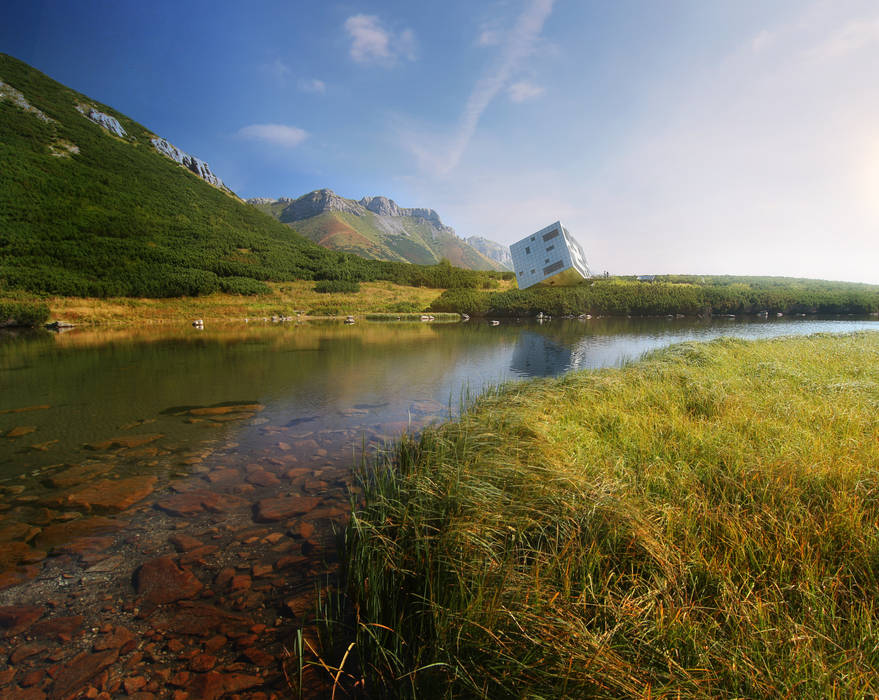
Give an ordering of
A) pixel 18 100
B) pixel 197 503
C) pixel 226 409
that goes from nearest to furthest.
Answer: pixel 197 503 < pixel 226 409 < pixel 18 100

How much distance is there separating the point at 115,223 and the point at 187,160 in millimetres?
70721

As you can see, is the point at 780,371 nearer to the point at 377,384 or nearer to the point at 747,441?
the point at 747,441

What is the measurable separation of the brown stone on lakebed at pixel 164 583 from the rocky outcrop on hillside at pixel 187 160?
140045 mm

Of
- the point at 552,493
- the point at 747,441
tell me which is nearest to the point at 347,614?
the point at 552,493

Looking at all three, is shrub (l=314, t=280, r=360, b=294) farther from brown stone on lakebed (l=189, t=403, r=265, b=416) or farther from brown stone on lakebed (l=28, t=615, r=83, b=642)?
brown stone on lakebed (l=28, t=615, r=83, b=642)

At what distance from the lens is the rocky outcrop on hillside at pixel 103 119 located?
3688 inches

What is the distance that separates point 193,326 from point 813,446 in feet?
142

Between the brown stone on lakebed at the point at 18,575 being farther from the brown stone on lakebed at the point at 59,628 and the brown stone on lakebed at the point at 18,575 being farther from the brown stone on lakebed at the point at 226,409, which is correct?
the brown stone on lakebed at the point at 226,409

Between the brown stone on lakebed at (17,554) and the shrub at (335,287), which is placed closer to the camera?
the brown stone on lakebed at (17,554)

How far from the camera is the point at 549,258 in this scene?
36000 mm

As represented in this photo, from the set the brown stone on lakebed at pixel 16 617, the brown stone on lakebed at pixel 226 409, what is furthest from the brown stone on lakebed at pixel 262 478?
the brown stone on lakebed at pixel 226 409

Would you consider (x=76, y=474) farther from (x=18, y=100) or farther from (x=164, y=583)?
(x=18, y=100)

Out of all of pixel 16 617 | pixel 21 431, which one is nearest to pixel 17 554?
pixel 16 617

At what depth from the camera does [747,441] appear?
4590 millimetres
